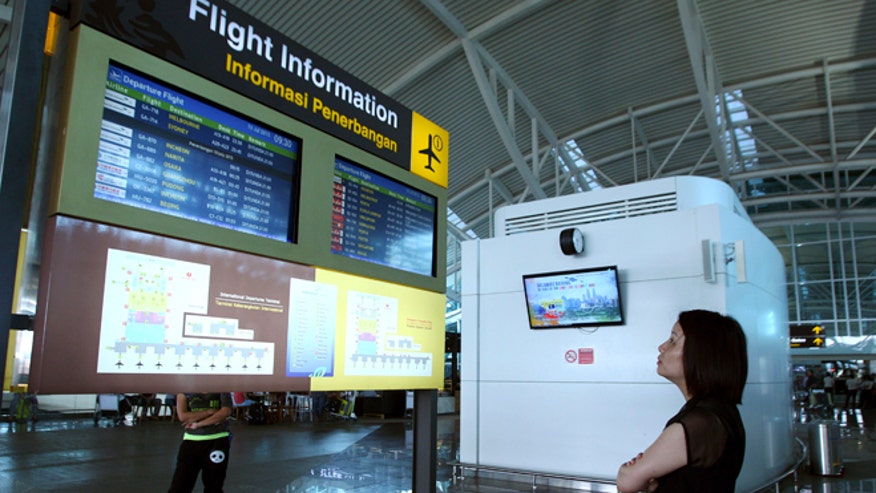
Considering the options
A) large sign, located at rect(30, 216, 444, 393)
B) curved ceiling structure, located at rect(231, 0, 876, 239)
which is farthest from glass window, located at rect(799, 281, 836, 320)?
large sign, located at rect(30, 216, 444, 393)

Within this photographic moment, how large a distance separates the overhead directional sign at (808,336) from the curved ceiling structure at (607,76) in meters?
5.58

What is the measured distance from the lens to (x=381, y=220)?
3076mm

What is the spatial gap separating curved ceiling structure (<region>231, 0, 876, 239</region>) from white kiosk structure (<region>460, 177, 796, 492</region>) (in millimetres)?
6283

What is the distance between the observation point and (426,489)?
124 inches

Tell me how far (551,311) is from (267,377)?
20.6 feet

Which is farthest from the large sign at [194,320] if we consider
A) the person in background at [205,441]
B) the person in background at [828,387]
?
the person in background at [828,387]

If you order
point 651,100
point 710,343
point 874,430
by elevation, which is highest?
point 651,100

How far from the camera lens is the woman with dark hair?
6.13ft

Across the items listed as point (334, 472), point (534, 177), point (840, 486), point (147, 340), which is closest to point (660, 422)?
point (840, 486)

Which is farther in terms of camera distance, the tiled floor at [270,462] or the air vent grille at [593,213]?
the air vent grille at [593,213]

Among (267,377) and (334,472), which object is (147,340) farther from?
(334,472)

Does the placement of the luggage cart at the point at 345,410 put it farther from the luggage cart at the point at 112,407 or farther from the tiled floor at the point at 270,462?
the luggage cart at the point at 112,407

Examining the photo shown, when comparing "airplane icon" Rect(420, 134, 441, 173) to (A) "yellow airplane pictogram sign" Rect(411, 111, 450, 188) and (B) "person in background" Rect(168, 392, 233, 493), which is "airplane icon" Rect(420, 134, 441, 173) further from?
(B) "person in background" Rect(168, 392, 233, 493)

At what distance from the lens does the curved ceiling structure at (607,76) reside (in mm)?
13758
